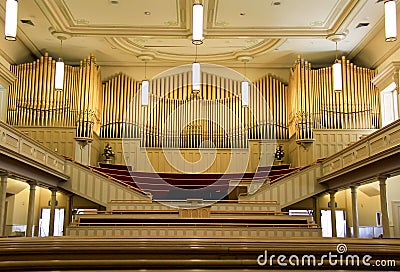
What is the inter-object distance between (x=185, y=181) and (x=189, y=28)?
4.59m

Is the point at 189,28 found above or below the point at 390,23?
above

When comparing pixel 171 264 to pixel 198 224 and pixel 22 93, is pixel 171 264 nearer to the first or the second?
pixel 198 224

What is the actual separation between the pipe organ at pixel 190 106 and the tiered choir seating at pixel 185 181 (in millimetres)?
1430

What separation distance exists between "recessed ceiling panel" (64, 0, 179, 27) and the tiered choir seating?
4371 millimetres

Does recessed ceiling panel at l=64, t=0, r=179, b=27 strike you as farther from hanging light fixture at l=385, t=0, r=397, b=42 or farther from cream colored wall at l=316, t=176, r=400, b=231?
cream colored wall at l=316, t=176, r=400, b=231

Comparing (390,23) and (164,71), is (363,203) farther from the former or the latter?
(390,23)

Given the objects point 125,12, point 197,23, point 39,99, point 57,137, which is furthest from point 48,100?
point 197,23

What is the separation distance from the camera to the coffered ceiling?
1186 cm

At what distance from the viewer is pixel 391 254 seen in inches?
77.3

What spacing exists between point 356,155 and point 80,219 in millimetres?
6401

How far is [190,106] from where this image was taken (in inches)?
651

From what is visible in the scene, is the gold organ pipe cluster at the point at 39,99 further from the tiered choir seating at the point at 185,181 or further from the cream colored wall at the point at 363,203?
the cream colored wall at the point at 363,203

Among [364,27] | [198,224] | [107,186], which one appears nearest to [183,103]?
[107,186]

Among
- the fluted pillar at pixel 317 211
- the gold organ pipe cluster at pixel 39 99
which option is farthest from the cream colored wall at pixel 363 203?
the gold organ pipe cluster at pixel 39 99
